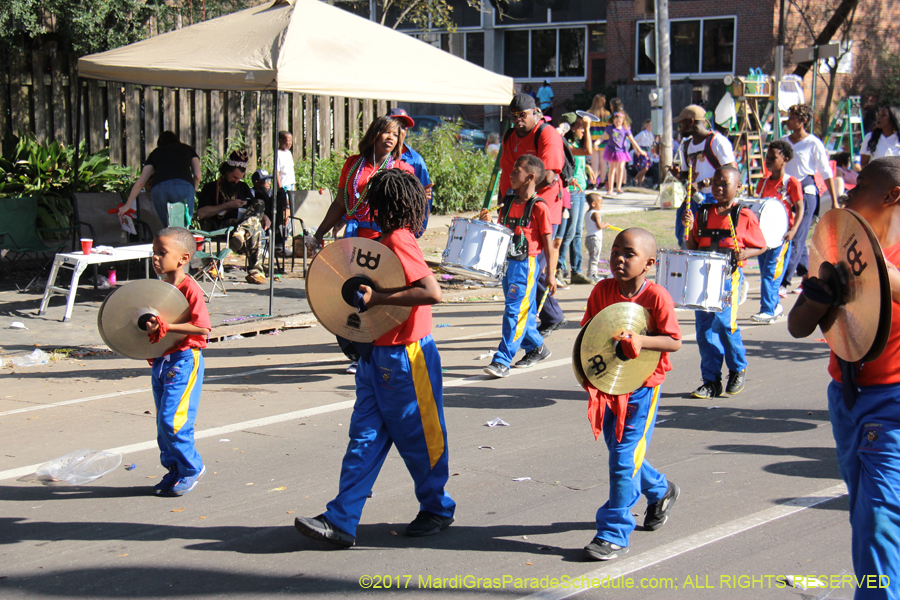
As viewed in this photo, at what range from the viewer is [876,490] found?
308 centimetres

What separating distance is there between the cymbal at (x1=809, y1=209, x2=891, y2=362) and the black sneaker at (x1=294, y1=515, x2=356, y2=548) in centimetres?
223

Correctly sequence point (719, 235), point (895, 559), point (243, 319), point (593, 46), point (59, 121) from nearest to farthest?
point (895, 559) → point (719, 235) → point (243, 319) → point (59, 121) → point (593, 46)

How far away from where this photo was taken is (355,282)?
408 cm

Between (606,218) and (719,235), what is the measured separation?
405 inches

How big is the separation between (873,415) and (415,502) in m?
2.44

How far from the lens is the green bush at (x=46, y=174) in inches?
472

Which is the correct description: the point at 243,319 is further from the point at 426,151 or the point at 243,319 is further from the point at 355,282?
the point at 426,151

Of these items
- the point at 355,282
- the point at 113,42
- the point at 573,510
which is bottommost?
the point at 573,510

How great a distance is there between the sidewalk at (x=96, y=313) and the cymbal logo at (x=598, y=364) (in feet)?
20.0

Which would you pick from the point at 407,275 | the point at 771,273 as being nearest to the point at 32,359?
the point at 407,275

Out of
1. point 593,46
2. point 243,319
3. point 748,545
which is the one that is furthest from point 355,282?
point 593,46

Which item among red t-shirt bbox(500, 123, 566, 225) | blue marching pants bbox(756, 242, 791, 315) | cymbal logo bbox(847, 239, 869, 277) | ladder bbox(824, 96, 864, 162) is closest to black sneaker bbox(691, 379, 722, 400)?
red t-shirt bbox(500, 123, 566, 225)

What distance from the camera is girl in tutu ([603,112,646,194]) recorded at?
21.3 m

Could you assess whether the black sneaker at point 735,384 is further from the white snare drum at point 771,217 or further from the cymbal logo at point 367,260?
the cymbal logo at point 367,260
